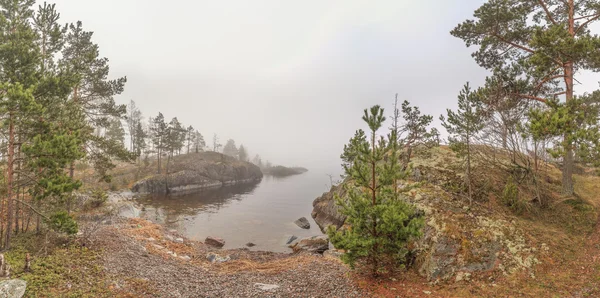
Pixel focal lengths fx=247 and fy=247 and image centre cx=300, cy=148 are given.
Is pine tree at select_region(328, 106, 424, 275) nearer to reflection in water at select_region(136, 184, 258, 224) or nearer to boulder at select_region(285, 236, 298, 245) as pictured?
boulder at select_region(285, 236, 298, 245)

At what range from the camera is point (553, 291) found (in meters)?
8.83

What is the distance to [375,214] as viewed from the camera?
9484 millimetres

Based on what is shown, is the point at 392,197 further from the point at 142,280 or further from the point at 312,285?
the point at 142,280

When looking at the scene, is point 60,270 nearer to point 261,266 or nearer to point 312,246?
point 261,266

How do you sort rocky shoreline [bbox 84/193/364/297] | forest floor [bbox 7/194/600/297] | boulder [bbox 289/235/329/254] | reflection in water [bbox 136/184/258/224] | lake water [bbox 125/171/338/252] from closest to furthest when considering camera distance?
forest floor [bbox 7/194/600/297]
rocky shoreline [bbox 84/193/364/297]
boulder [bbox 289/235/329/254]
lake water [bbox 125/171/338/252]
reflection in water [bbox 136/184/258/224]

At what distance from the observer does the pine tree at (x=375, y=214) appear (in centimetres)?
927

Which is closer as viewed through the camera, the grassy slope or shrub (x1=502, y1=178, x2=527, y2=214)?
the grassy slope

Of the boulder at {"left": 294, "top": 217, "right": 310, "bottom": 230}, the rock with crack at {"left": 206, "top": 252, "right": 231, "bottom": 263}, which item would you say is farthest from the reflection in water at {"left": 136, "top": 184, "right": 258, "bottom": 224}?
the rock with crack at {"left": 206, "top": 252, "right": 231, "bottom": 263}

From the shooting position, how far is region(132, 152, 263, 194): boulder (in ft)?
166

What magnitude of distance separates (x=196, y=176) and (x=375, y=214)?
5783cm

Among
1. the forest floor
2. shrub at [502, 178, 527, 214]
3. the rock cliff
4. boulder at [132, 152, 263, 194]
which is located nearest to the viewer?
the forest floor

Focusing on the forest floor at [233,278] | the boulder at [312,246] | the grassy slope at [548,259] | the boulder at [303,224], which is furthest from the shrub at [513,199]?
the boulder at [303,224]

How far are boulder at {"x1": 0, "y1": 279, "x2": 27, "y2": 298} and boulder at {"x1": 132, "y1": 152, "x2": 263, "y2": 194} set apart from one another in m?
44.9

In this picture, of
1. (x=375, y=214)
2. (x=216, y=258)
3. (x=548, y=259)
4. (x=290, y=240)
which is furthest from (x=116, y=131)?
(x=548, y=259)
